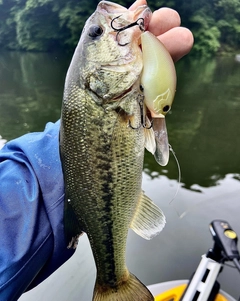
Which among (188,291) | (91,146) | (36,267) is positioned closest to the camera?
(91,146)

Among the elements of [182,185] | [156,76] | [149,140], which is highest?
[156,76]

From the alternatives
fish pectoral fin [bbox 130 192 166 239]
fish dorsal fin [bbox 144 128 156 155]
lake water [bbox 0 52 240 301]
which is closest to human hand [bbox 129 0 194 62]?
fish dorsal fin [bbox 144 128 156 155]

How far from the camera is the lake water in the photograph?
4266 millimetres

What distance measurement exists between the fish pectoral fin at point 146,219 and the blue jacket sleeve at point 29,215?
1.11 feet

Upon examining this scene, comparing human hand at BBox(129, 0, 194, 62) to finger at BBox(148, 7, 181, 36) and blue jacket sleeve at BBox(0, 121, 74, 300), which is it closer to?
finger at BBox(148, 7, 181, 36)

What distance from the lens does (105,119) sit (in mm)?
1283

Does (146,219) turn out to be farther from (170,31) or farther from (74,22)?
(74,22)

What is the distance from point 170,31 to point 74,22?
3101 centimetres

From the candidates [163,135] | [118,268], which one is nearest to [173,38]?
[163,135]

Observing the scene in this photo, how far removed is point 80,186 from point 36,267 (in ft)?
1.50

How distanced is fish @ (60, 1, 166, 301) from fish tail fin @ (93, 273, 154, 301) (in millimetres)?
339

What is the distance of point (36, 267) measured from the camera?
1516 millimetres

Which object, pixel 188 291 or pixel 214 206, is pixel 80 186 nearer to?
pixel 188 291

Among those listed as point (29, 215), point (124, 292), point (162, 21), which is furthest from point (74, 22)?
point (124, 292)
